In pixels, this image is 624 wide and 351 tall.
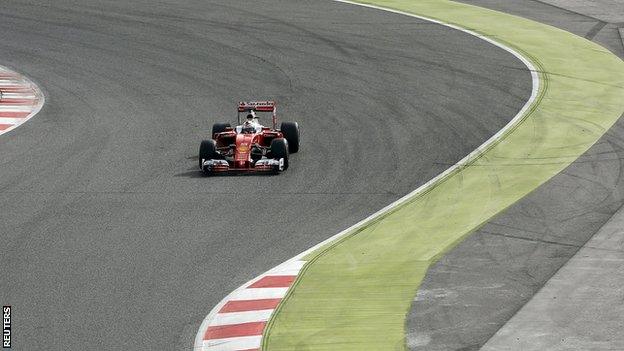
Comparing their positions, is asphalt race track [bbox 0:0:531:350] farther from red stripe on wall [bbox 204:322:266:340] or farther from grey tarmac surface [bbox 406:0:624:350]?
grey tarmac surface [bbox 406:0:624:350]

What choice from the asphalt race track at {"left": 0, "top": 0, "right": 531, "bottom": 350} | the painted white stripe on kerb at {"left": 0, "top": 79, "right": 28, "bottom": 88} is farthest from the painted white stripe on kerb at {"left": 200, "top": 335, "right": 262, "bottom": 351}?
the painted white stripe on kerb at {"left": 0, "top": 79, "right": 28, "bottom": 88}

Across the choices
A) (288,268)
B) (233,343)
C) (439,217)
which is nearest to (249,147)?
(439,217)

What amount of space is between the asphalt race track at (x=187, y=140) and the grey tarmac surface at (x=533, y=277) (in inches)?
101

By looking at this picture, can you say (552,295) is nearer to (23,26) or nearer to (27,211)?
(27,211)

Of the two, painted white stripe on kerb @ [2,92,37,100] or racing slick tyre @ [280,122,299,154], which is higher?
racing slick tyre @ [280,122,299,154]

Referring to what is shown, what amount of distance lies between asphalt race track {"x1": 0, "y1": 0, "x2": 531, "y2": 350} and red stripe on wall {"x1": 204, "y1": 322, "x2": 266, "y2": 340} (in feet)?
0.94

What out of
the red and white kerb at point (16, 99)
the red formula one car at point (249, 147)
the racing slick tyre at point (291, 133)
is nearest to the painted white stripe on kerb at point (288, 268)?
the red formula one car at point (249, 147)

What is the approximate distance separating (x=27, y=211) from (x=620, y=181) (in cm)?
1086

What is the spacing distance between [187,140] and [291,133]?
268 centimetres

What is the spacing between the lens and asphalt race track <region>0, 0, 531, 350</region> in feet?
62.0

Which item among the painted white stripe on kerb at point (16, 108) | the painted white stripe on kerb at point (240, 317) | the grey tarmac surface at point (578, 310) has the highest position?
the painted white stripe on kerb at point (16, 108)

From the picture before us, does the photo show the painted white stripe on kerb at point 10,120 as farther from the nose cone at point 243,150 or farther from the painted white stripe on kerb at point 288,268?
the painted white stripe on kerb at point 288,268

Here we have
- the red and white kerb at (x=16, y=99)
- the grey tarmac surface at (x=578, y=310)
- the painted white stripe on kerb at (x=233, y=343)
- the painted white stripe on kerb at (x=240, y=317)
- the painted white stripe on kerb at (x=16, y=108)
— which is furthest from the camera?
the painted white stripe on kerb at (x=16, y=108)

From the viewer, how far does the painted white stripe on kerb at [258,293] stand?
725 inches
